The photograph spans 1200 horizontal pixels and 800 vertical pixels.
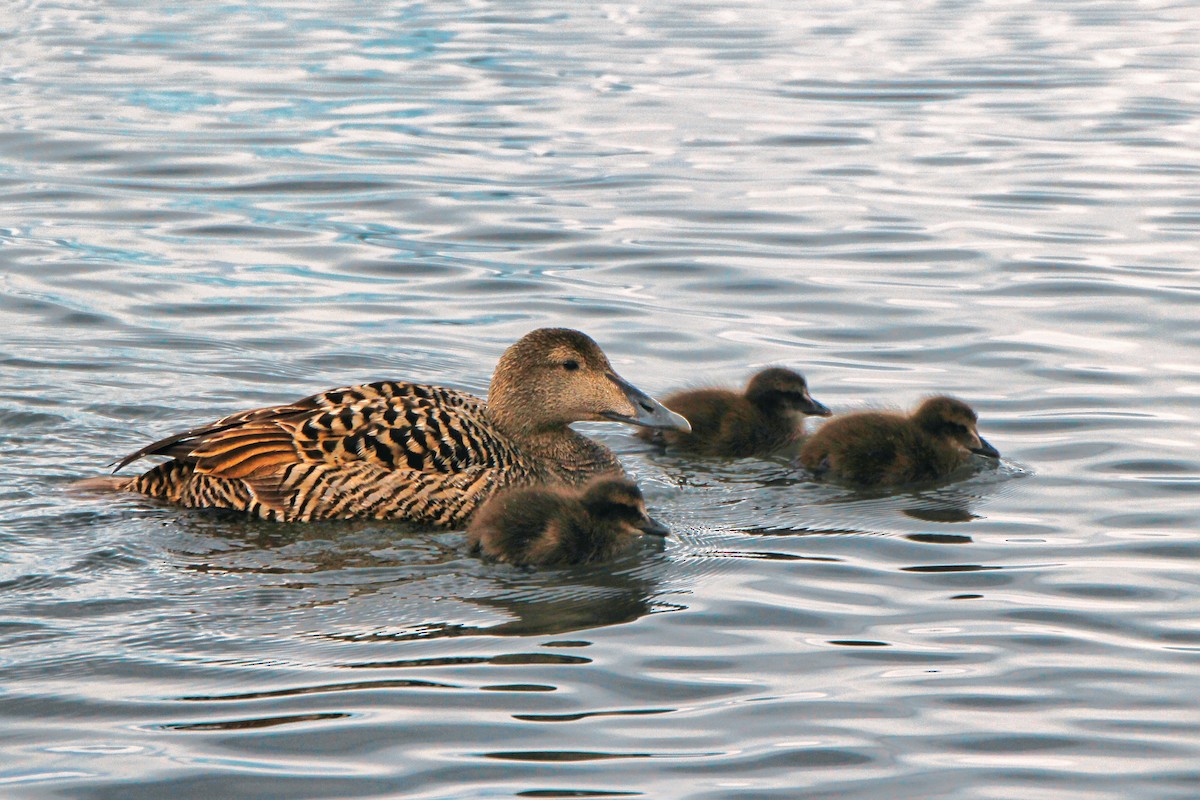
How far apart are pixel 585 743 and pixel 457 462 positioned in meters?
2.25

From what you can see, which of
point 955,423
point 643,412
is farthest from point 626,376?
point 955,423

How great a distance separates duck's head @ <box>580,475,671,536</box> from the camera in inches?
255

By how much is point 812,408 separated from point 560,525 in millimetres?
1964

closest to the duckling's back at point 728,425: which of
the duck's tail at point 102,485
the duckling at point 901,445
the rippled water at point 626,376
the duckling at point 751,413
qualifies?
the duckling at point 751,413

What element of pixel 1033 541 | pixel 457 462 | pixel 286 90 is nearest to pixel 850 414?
pixel 1033 541

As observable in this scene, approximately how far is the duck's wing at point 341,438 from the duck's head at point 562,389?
43 centimetres

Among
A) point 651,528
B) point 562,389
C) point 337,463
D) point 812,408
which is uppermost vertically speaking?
point 562,389

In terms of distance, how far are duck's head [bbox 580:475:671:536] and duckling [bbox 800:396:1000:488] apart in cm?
126

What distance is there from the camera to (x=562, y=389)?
24.2 feet

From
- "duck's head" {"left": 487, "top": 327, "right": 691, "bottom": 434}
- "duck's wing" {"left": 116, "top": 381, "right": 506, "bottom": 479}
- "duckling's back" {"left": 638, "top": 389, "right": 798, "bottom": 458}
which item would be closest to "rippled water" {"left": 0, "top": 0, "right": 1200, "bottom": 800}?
"duckling's back" {"left": 638, "top": 389, "right": 798, "bottom": 458}

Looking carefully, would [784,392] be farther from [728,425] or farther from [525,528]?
[525,528]

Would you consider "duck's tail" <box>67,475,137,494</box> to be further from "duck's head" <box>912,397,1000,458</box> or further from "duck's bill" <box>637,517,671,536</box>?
"duck's head" <box>912,397,1000,458</box>

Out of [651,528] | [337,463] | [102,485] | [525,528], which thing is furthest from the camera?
[102,485]

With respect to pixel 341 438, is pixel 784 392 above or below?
below
